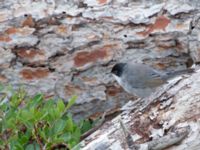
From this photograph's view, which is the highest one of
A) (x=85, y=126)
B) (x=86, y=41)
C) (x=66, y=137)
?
(x=86, y=41)

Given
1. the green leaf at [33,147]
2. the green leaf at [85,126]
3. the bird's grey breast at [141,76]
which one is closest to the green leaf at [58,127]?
the green leaf at [33,147]

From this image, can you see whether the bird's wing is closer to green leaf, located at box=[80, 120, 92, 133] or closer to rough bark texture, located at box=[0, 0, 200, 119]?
rough bark texture, located at box=[0, 0, 200, 119]

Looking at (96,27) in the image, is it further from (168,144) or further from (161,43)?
(168,144)

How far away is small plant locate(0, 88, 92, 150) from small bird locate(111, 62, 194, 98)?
3.95 ft

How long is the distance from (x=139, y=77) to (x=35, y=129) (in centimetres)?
178

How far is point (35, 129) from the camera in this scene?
13.1 ft

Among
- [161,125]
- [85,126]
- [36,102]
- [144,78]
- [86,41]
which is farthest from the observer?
[144,78]

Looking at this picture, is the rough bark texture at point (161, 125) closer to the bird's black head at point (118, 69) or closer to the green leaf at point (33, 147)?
the green leaf at point (33, 147)

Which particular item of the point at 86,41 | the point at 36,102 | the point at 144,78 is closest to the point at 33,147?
the point at 36,102

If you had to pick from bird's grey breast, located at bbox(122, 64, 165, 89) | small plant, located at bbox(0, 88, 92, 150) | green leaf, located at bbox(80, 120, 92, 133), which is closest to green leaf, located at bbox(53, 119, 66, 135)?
small plant, located at bbox(0, 88, 92, 150)

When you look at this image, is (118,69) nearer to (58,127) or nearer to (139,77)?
(139,77)

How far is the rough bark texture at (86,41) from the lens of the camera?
522 cm

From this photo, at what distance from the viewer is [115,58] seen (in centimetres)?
548

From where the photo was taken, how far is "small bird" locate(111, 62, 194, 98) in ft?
17.5
